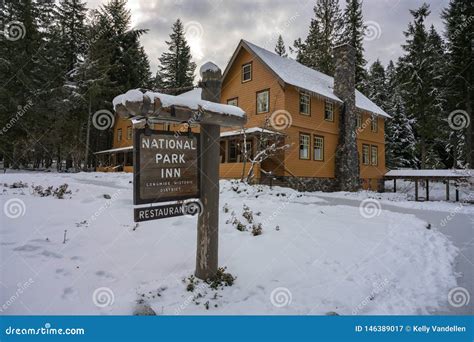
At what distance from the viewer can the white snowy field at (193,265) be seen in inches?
143

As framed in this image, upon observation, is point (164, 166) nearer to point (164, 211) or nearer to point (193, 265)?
point (164, 211)

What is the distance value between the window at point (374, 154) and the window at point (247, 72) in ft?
44.8

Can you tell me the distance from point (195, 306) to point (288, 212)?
5.45 metres

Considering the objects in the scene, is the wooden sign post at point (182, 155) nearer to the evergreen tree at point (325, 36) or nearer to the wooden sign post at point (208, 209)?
the wooden sign post at point (208, 209)

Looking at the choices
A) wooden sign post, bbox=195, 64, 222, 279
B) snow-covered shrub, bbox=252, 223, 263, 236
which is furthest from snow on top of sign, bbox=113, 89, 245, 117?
snow-covered shrub, bbox=252, 223, 263, 236

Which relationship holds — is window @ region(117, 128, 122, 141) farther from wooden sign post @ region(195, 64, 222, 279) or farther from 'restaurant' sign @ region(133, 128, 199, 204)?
'restaurant' sign @ region(133, 128, 199, 204)

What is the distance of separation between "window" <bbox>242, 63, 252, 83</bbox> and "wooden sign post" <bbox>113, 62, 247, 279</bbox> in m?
17.6

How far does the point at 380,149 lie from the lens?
2820cm

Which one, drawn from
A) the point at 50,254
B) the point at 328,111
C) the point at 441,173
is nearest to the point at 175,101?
the point at 50,254

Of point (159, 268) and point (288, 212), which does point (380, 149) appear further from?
point (159, 268)

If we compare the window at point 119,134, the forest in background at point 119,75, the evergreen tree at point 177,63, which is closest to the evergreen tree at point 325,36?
the forest in background at point 119,75

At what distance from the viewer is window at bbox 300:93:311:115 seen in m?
20.2

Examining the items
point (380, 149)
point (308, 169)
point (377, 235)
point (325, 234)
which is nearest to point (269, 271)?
point (325, 234)

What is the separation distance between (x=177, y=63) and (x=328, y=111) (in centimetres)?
3147
